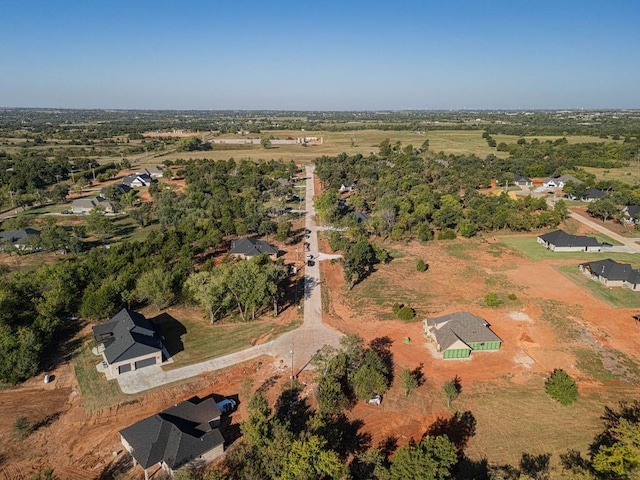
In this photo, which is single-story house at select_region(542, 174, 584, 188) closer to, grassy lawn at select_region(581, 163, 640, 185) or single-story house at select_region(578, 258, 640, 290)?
grassy lawn at select_region(581, 163, 640, 185)

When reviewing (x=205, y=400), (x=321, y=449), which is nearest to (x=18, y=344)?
(x=205, y=400)

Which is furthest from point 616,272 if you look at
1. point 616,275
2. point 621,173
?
point 621,173

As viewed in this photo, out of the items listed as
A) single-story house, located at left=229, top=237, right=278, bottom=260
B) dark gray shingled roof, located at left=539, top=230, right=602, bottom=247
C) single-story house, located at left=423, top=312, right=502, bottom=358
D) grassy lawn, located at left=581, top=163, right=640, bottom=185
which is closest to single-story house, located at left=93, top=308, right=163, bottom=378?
single-story house, located at left=229, top=237, right=278, bottom=260

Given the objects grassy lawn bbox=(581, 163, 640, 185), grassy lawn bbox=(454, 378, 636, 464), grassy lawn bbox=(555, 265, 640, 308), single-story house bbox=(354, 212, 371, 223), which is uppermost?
grassy lawn bbox=(581, 163, 640, 185)

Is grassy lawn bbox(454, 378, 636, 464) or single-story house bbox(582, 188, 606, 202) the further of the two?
single-story house bbox(582, 188, 606, 202)

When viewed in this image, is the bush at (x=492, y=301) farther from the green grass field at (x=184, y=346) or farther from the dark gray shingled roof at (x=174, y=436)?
the dark gray shingled roof at (x=174, y=436)

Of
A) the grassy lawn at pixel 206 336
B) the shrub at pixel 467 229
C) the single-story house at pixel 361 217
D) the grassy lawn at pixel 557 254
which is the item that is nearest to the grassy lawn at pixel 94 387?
the grassy lawn at pixel 206 336

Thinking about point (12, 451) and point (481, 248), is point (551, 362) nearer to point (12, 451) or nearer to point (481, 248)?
point (481, 248)
